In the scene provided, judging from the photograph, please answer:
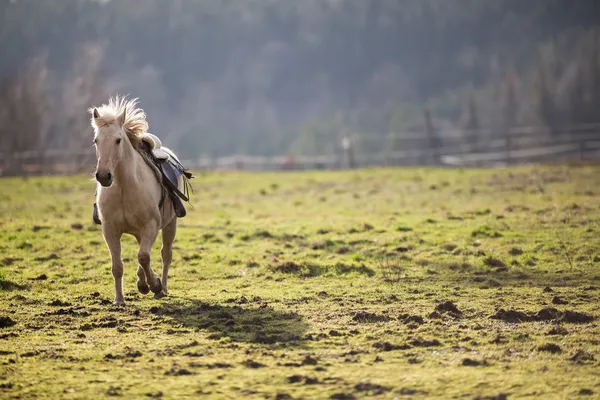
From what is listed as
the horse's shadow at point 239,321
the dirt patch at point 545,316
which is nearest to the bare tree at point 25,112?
the horse's shadow at point 239,321

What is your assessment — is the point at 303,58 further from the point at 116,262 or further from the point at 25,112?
the point at 116,262

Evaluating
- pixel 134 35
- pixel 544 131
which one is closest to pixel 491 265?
pixel 544 131

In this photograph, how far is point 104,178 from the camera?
9.37 meters

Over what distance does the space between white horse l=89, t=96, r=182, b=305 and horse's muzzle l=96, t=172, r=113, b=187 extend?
146 millimetres

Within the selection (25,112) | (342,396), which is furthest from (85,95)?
(342,396)

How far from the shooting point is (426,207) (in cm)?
2055

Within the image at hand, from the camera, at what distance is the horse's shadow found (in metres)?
8.35

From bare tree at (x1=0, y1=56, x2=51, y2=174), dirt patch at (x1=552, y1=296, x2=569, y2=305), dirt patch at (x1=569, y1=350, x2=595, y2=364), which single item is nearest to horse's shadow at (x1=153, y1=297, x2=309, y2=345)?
dirt patch at (x1=569, y1=350, x2=595, y2=364)

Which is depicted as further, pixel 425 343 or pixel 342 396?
pixel 425 343

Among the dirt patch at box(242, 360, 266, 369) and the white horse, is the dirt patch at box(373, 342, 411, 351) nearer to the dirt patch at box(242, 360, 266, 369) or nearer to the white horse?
the dirt patch at box(242, 360, 266, 369)

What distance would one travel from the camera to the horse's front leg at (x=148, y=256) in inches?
400

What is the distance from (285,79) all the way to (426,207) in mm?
106660

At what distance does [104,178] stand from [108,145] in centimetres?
48

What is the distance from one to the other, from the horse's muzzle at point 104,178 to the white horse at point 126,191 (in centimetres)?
15
